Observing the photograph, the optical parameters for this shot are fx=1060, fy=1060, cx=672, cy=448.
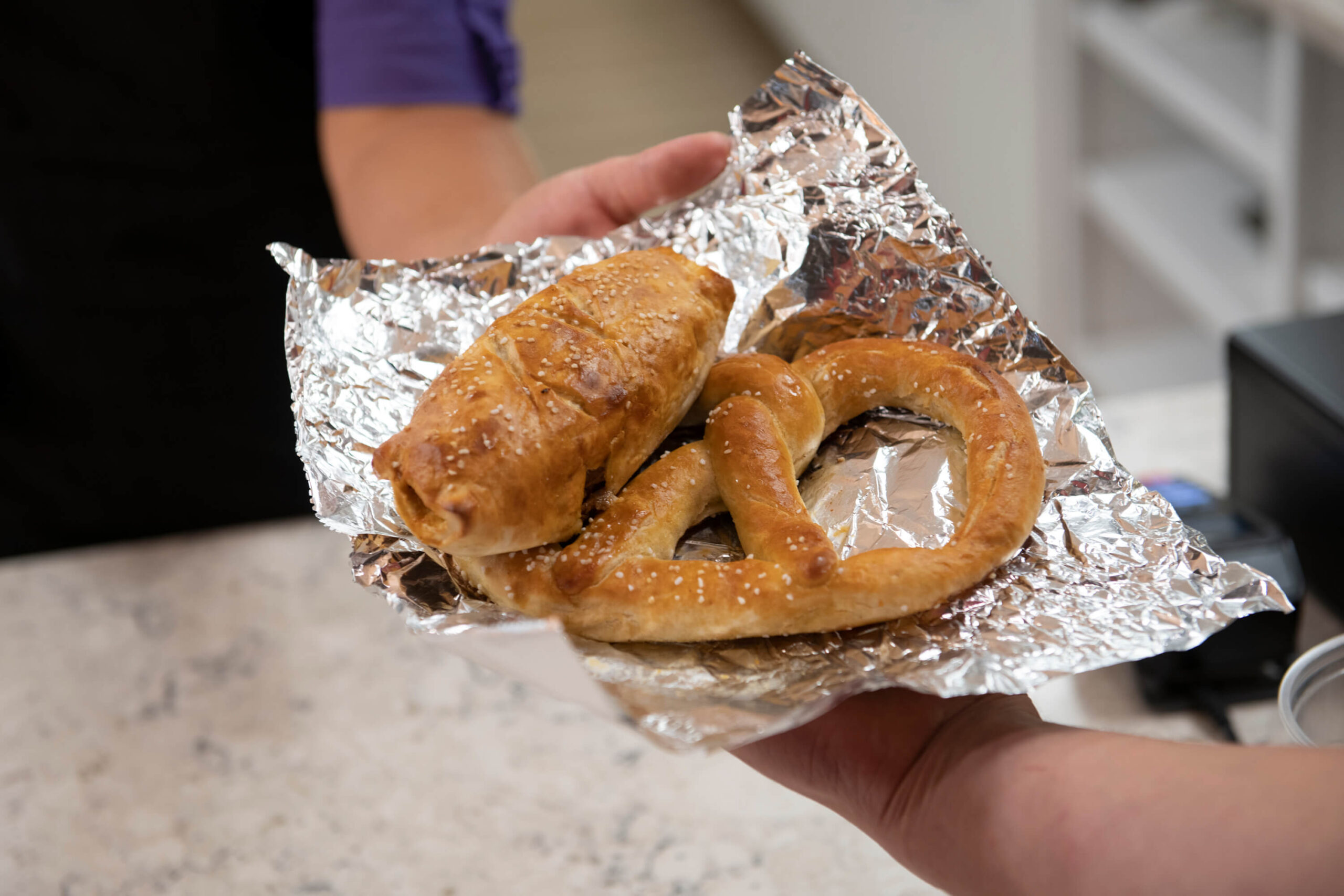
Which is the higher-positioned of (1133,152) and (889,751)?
(889,751)

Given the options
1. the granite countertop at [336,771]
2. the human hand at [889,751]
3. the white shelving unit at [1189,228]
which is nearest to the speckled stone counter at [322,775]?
the granite countertop at [336,771]

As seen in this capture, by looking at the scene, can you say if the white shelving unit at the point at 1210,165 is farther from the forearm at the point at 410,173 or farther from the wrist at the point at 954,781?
the wrist at the point at 954,781

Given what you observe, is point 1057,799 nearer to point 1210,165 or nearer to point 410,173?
point 410,173

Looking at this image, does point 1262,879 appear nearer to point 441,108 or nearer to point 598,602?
point 598,602

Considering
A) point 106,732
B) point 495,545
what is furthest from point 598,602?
point 106,732

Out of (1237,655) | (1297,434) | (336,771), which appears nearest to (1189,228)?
(1297,434)

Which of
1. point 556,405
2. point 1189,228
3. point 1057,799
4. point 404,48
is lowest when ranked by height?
point 1189,228
